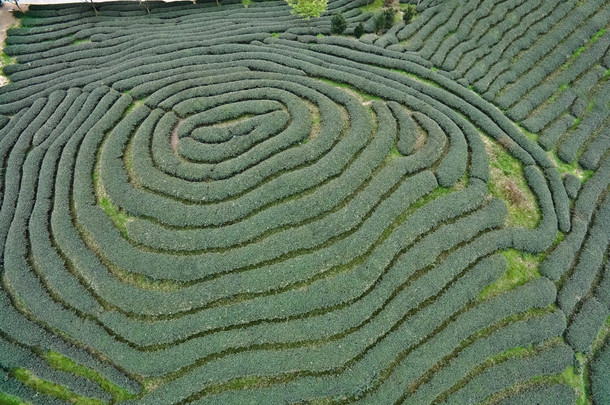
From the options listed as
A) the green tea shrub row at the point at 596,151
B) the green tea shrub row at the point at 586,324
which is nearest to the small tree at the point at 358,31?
the green tea shrub row at the point at 596,151

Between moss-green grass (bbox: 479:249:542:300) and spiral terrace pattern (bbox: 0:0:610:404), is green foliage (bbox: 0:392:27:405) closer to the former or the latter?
spiral terrace pattern (bbox: 0:0:610:404)

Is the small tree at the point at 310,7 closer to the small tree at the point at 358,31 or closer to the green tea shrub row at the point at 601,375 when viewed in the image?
the small tree at the point at 358,31

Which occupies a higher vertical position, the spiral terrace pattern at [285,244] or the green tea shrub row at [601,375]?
the spiral terrace pattern at [285,244]

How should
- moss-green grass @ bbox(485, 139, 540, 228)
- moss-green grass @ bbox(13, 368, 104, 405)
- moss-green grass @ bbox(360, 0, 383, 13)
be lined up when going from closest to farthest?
moss-green grass @ bbox(13, 368, 104, 405), moss-green grass @ bbox(485, 139, 540, 228), moss-green grass @ bbox(360, 0, 383, 13)

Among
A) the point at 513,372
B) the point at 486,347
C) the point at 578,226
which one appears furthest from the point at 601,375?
the point at 578,226

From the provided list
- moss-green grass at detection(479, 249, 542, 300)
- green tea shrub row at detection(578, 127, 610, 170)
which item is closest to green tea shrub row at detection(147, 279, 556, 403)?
moss-green grass at detection(479, 249, 542, 300)
